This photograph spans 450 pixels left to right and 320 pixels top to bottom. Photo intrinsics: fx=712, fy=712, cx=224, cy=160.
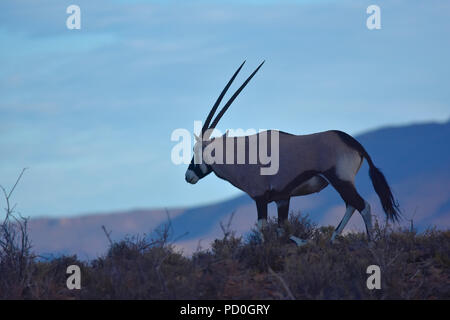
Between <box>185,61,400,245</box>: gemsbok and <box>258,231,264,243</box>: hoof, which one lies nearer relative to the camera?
<box>258,231,264,243</box>: hoof

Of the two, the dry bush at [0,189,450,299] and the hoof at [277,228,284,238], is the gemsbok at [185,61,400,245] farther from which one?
the dry bush at [0,189,450,299]

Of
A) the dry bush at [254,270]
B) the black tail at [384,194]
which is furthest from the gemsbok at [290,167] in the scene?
the dry bush at [254,270]

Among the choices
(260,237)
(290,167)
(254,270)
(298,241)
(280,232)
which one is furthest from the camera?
(290,167)

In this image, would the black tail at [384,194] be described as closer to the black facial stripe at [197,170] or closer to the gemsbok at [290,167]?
the gemsbok at [290,167]

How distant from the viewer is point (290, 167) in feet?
38.6

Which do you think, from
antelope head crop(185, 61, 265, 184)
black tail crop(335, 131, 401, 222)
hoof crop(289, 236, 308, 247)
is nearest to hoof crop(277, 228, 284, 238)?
hoof crop(289, 236, 308, 247)

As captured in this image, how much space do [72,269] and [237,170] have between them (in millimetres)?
3827

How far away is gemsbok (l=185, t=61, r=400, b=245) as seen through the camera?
37.6 ft

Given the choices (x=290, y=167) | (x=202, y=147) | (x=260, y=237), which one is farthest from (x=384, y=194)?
(x=202, y=147)

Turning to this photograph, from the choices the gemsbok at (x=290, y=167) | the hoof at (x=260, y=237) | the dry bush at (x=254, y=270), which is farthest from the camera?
the gemsbok at (x=290, y=167)

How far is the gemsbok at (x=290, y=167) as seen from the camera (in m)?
11.5

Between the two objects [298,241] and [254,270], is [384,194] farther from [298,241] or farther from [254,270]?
[254,270]
